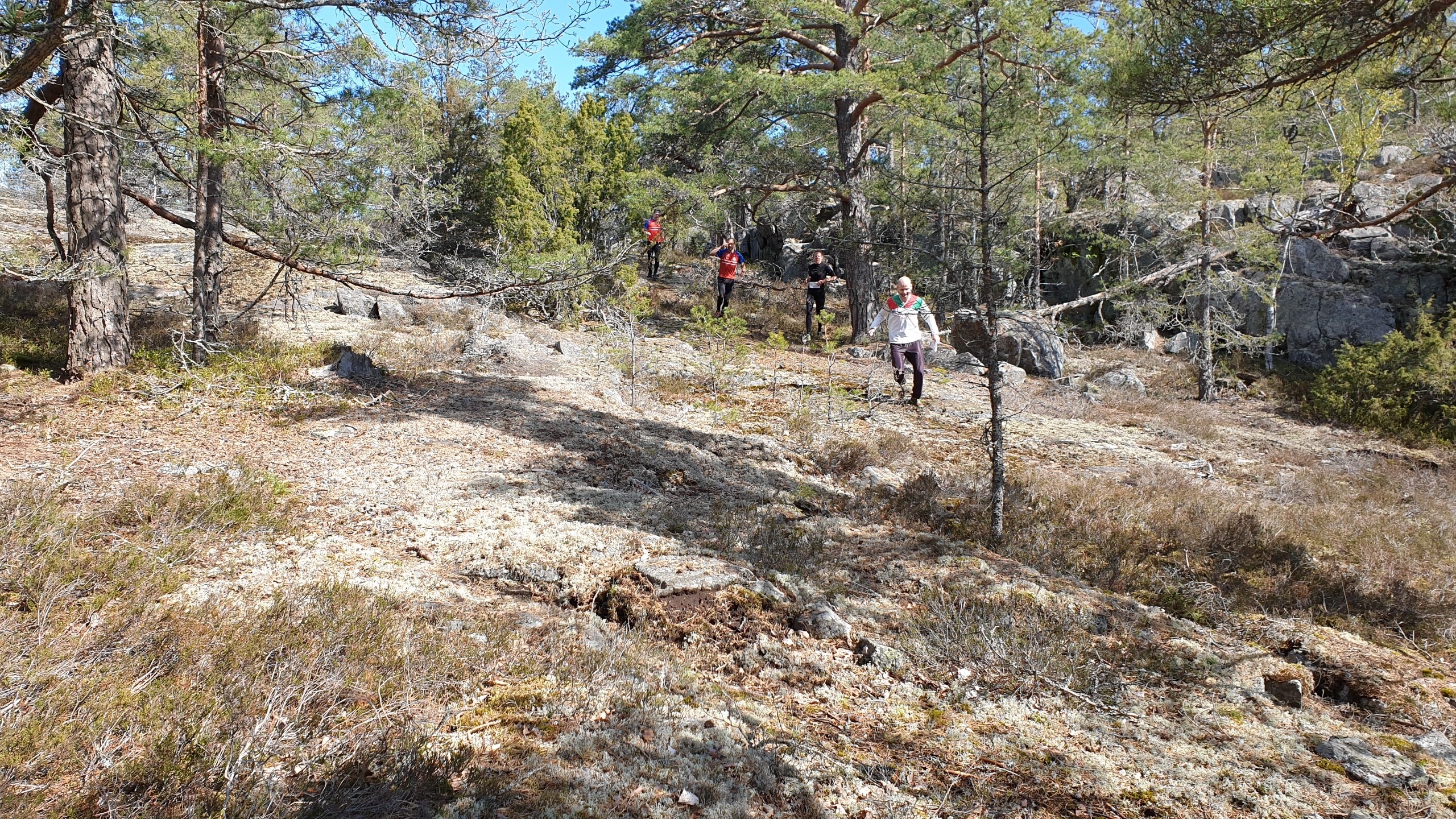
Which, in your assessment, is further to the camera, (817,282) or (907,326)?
(817,282)

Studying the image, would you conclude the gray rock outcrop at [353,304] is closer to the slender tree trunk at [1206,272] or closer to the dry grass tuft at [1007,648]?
the dry grass tuft at [1007,648]

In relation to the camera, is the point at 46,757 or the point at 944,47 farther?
the point at 944,47

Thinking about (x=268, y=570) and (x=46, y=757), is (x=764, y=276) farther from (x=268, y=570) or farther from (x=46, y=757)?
(x=46, y=757)

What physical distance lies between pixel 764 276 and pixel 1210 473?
1704cm

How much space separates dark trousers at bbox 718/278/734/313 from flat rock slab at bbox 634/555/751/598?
9493 millimetres

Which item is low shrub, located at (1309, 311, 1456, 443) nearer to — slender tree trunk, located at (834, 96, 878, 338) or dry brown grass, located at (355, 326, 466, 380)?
slender tree trunk, located at (834, 96, 878, 338)

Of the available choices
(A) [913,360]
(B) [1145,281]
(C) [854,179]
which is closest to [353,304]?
(A) [913,360]

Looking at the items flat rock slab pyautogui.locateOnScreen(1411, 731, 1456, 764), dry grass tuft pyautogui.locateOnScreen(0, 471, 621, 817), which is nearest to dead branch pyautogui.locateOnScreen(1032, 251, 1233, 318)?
flat rock slab pyautogui.locateOnScreen(1411, 731, 1456, 764)

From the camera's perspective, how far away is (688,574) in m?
4.23

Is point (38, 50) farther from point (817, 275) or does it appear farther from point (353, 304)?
point (817, 275)

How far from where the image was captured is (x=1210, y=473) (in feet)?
27.2

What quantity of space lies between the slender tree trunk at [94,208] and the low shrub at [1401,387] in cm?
1685

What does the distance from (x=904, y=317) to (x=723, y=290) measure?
5.33 meters

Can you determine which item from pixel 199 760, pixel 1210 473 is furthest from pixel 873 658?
pixel 1210 473
